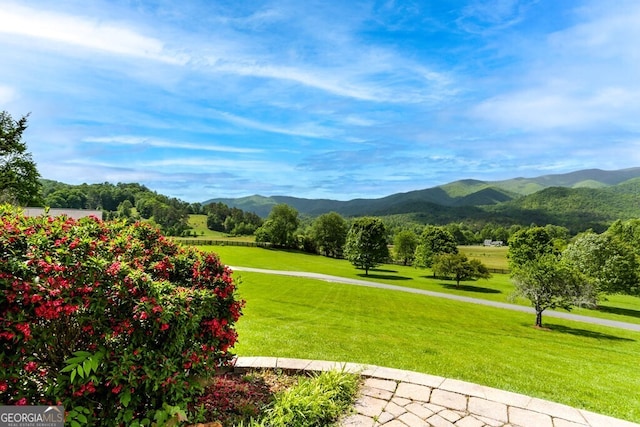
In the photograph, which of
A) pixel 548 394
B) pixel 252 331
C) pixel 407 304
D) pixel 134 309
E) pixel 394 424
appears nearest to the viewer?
pixel 134 309

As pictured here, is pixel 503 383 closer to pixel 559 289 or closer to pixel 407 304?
pixel 559 289

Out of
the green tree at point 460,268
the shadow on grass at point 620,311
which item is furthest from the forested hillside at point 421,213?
the shadow on grass at point 620,311

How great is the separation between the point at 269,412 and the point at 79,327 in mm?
2085

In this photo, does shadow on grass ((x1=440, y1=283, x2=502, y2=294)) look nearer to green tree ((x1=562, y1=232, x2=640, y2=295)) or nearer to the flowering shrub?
green tree ((x1=562, y1=232, x2=640, y2=295))

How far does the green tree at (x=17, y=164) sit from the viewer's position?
27.1m

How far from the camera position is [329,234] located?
6706 cm

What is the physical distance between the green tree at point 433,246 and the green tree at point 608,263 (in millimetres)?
15997

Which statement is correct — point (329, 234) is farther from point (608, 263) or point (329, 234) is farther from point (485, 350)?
point (485, 350)

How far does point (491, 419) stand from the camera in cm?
372

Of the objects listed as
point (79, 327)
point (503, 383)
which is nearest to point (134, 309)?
point (79, 327)

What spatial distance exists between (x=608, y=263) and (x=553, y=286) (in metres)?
17.0

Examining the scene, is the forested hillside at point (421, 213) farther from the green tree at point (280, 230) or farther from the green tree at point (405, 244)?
the green tree at point (405, 244)

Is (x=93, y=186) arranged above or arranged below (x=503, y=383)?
above

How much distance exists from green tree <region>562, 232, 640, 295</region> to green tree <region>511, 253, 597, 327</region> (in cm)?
1207
